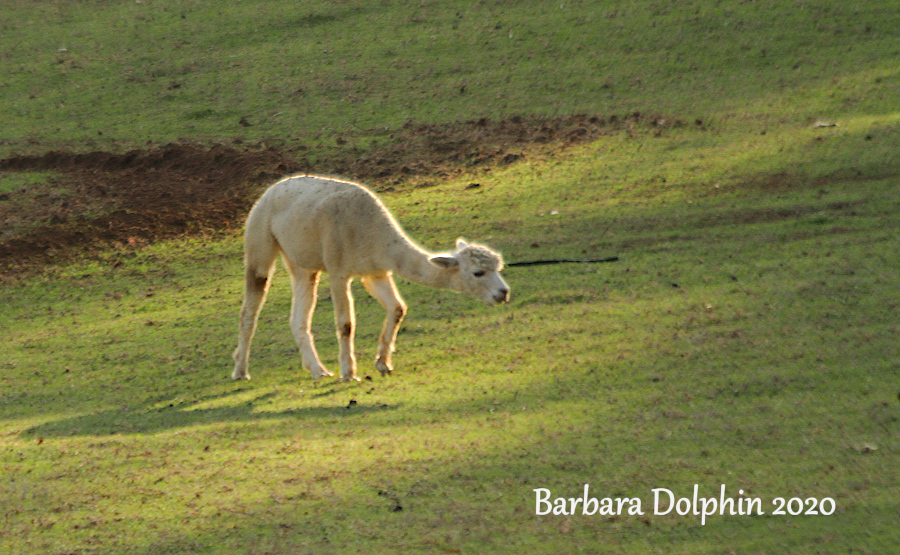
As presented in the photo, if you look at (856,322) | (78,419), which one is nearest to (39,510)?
(78,419)

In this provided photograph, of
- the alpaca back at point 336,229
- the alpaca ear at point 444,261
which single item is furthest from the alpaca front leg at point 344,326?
the alpaca ear at point 444,261

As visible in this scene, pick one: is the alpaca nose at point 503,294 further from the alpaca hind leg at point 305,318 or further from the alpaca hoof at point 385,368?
the alpaca hind leg at point 305,318

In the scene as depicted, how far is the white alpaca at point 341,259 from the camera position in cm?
921

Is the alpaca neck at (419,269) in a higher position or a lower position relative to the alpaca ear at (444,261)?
lower

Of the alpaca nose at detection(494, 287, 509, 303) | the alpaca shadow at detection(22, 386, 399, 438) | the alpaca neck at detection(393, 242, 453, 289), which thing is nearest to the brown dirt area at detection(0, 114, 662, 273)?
the alpaca shadow at detection(22, 386, 399, 438)

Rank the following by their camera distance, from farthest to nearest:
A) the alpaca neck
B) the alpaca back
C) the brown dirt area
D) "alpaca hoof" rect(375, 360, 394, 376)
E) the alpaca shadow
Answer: the brown dirt area → "alpaca hoof" rect(375, 360, 394, 376) → the alpaca back → the alpaca neck → the alpaca shadow

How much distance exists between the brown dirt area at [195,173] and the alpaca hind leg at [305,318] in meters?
6.49

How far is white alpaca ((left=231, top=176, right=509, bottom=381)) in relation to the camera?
9.21 m

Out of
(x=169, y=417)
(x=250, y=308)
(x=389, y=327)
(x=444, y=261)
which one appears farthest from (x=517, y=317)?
(x=169, y=417)

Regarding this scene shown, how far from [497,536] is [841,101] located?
53.7 ft

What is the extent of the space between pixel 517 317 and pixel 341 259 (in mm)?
2481

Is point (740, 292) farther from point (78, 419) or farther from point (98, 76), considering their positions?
point (98, 76)

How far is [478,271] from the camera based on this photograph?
906cm

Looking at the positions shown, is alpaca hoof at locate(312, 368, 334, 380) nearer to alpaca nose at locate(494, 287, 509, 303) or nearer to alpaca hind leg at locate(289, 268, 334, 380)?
alpaca hind leg at locate(289, 268, 334, 380)
